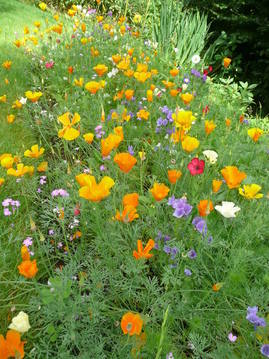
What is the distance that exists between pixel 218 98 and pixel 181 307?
2.84m

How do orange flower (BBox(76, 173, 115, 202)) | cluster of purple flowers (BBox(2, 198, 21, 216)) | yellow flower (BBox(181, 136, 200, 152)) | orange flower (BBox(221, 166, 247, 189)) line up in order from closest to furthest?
orange flower (BBox(76, 173, 115, 202)), orange flower (BBox(221, 166, 247, 189)), yellow flower (BBox(181, 136, 200, 152)), cluster of purple flowers (BBox(2, 198, 21, 216))

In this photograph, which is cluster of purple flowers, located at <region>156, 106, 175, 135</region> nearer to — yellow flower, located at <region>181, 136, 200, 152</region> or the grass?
the grass

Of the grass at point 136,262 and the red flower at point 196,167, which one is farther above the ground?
the red flower at point 196,167

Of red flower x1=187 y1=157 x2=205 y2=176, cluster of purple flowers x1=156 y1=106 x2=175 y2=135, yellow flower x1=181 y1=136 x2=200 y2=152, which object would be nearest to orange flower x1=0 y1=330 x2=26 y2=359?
red flower x1=187 y1=157 x2=205 y2=176

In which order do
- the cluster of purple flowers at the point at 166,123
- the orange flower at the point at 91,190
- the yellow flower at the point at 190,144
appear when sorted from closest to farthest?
1. the orange flower at the point at 91,190
2. the yellow flower at the point at 190,144
3. the cluster of purple flowers at the point at 166,123

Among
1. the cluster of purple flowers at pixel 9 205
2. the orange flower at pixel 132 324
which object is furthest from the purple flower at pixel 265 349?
the cluster of purple flowers at pixel 9 205

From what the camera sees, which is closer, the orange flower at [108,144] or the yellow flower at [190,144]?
the orange flower at [108,144]

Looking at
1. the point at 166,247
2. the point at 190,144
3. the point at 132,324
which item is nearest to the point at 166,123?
the point at 190,144

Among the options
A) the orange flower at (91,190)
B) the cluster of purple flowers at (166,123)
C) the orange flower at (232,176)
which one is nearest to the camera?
the orange flower at (91,190)

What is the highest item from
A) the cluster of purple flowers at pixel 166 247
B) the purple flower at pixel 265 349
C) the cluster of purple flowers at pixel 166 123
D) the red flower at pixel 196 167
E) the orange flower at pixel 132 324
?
the red flower at pixel 196 167

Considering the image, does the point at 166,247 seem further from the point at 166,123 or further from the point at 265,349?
the point at 166,123

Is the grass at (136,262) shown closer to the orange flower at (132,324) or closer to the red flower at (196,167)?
the orange flower at (132,324)

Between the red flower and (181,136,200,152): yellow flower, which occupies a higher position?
(181,136,200,152): yellow flower

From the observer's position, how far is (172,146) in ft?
6.50
